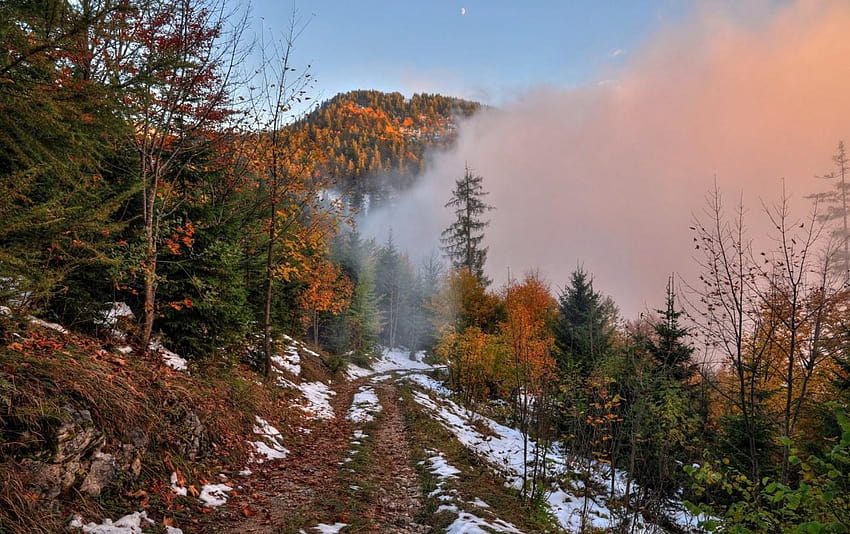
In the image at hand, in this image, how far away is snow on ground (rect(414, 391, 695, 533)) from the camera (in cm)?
935

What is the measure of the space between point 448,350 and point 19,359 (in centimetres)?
1984

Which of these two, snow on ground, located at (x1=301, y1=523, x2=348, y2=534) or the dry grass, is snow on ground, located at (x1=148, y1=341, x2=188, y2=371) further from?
snow on ground, located at (x1=301, y1=523, x2=348, y2=534)

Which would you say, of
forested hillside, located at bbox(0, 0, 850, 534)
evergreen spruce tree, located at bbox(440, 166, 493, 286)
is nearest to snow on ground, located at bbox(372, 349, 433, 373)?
evergreen spruce tree, located at bbox(440, 166, 493, 286)

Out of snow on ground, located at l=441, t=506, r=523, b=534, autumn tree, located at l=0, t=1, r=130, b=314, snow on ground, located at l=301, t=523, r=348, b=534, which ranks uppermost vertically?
autumn tree, located at l=0, t=1, r=130, b=314

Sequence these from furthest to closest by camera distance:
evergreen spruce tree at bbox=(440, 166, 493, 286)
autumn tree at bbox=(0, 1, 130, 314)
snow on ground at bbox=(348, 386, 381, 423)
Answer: evergreen spruce tree at bbox=(440, 166, 493, 286), snow on ground at bbox=(348, 386, 381, 423), autumn tree at bbox=(0, 1, 130, 314)

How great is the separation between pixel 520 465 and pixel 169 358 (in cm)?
1030

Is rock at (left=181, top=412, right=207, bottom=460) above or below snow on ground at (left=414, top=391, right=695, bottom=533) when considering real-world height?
above

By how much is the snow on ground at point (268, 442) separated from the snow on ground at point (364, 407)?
11.8 ft

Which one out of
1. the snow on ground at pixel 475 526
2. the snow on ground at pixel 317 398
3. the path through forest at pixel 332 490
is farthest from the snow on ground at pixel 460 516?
the snow on ground at pixel 317 398

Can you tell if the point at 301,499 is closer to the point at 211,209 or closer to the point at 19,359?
the point at 19,359

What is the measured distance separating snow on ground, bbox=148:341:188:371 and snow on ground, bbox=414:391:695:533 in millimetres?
7725

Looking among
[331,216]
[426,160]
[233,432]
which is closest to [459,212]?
[331,216]

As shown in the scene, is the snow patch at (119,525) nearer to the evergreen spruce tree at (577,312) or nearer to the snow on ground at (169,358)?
the snow on ground at (169,358)

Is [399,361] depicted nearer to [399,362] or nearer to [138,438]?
[399,362]
